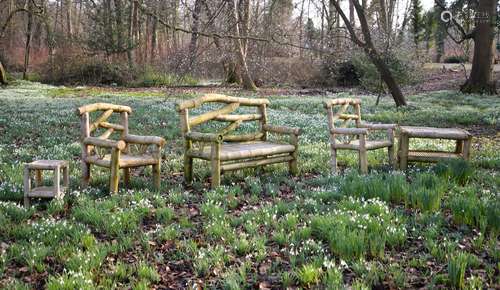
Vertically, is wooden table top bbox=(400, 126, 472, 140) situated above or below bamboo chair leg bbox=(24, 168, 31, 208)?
above

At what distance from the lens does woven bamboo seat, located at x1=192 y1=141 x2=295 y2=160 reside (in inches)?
288

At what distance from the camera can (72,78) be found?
33.4 m

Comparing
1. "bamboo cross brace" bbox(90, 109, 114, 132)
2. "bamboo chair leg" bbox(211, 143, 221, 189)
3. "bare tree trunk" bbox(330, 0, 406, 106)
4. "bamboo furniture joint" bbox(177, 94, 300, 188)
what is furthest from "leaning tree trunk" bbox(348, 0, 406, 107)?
"bamboo cross brace" bbox(90, 109, 114, 132)

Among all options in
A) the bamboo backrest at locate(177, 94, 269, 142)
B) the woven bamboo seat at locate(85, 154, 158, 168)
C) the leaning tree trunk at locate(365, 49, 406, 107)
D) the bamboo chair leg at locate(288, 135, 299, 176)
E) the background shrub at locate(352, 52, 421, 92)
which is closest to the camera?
the woven bamboo seat at locate(85, 154, 158, 168)

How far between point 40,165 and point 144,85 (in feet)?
86.9

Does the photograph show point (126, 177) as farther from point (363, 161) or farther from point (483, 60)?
point (483, 60)

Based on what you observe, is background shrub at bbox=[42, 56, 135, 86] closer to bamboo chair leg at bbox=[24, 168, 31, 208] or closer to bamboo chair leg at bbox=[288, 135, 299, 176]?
bamboo chair leg at bbox=[288, 135, 299, 176]

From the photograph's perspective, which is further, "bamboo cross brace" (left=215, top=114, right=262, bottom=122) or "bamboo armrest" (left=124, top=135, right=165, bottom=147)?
"bamboo cross brace" (left=215, top=114, right=262, bottom=122)

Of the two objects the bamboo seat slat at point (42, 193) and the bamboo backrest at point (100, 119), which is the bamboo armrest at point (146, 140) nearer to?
the bamboo backrest at point (100, 119)

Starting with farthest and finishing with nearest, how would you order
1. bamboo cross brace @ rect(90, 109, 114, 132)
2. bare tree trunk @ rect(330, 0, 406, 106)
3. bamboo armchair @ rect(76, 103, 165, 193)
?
bare tree trunk @ rect(330, 0, 406, 106), bamboo cross brace @ rect(90, 109, 114, 132), bamboo armchair @ rect(76, 103, 165, 193)

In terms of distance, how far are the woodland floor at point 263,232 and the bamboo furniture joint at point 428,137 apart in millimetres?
252

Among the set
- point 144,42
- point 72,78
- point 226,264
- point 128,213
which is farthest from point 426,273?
point 144,42

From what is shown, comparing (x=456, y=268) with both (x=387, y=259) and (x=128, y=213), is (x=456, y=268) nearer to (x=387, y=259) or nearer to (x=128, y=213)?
(x=387, y=259)

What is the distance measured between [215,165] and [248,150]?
67 centimetres
